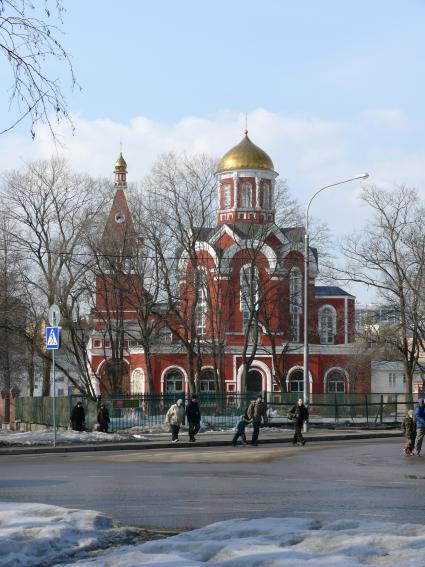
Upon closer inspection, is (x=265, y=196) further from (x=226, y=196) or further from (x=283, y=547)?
(x=283, y=547)

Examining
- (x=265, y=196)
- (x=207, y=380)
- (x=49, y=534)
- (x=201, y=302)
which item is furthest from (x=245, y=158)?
(x=49, y=534)

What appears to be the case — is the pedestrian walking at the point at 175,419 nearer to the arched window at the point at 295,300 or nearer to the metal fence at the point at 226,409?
the metal fence at the point at 226,409

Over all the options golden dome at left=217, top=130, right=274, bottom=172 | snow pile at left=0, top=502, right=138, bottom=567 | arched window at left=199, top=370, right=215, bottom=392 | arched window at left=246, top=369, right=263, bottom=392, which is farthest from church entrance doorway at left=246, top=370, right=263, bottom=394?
snow pile at left=0, top=502, right=138, bottom=567

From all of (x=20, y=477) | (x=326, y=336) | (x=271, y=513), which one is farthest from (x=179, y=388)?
(x=271, y=513)

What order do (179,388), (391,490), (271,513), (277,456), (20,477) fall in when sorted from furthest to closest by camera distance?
(179,388) < (277,456) < (20,477) < (391,490) < (271,513)

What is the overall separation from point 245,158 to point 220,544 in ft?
215

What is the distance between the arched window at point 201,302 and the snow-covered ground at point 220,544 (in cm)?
4876

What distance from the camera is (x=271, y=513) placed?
13852 mm

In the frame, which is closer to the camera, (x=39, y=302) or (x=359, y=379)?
(x=39, y=302)

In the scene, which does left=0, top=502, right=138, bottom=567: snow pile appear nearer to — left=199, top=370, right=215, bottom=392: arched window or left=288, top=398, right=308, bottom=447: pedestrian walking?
left=288, top=398, right=308, bottom=447: pedestrian walking

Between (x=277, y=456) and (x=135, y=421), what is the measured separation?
15.6 m

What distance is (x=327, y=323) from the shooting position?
76.8m

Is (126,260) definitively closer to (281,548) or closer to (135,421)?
(135,421)

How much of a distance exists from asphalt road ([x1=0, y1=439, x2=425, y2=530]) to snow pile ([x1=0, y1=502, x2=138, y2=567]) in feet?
4.26
